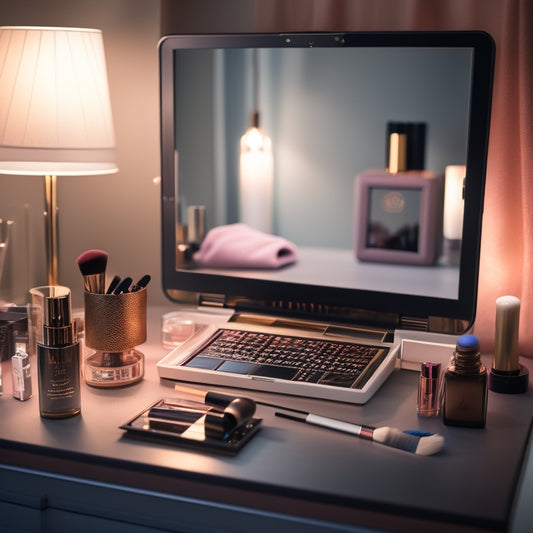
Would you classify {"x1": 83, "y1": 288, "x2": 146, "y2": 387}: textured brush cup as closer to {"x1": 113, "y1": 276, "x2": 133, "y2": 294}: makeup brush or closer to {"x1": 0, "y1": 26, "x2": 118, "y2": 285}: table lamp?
→ {"x1": 113, "y1": 276, "x2": 133, "y2": 294}: makeup brush

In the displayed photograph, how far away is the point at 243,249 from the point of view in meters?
1.31

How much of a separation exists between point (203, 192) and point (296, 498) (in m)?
0.65

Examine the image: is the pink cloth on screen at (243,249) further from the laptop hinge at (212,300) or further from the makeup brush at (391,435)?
the makeup brush at (391,435)

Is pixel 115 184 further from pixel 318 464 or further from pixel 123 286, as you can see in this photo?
pixel 318 464

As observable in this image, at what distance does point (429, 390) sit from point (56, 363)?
49 cm

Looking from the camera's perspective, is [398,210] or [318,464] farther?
[398,210]

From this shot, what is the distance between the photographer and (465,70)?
3.65 feet

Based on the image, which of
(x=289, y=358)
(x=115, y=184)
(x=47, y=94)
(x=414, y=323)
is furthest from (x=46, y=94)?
(x=414, y=323)

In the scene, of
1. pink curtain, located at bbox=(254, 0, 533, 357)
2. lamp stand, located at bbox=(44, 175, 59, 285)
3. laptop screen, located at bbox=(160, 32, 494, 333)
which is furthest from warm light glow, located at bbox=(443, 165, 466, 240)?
lamp stand, located at bbox=(44, 175, 59, 285)

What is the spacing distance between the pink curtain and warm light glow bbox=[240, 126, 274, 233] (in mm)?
255

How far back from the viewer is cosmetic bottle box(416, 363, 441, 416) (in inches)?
39.0

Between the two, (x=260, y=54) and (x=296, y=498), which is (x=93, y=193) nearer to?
(x=260, y=54)

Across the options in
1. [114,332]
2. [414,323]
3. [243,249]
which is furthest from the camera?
[243,249]

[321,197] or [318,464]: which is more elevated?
[321,197]
